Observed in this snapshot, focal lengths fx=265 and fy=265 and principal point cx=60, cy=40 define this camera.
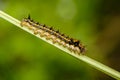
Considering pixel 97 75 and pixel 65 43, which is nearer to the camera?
pixel 65 43

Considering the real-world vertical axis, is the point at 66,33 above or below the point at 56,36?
below

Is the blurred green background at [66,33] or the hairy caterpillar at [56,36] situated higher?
the hairy caterpillar at [56,36]

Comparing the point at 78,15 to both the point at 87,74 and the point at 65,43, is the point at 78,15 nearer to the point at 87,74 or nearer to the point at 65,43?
the point at 87,74

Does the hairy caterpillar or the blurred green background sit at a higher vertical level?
the hairy caterpillar

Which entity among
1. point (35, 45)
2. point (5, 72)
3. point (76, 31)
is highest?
point (76, 31)

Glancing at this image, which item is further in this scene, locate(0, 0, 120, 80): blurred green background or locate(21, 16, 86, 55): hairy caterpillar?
locate(0, 0, 120, 80): blurred green background

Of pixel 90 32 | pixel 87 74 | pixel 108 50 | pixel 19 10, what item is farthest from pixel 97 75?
pixel 19 10

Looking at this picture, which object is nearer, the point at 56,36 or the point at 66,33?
the point at 56,36

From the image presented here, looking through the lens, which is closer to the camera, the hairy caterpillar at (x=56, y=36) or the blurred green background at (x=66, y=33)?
the hairy caterpillar at (x=56, y=36)
